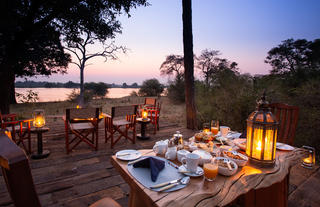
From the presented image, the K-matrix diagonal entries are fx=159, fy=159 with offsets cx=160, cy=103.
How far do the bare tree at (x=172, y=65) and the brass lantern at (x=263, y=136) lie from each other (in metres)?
15.1

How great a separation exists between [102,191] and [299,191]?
2.54m

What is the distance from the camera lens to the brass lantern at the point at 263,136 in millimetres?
1187

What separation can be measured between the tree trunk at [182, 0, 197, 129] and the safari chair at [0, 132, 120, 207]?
15.9 feet

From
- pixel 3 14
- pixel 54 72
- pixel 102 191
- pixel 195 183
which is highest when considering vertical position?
pixel 3 14

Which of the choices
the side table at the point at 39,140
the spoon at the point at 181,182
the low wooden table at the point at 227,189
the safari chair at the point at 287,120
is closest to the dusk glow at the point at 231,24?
the safari chair at the point at 287,120

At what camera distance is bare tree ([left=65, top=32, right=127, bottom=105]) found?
808 cm

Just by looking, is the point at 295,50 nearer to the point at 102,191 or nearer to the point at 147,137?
the point at 147,137

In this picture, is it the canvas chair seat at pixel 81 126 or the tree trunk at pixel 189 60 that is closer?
the canvas chair seat at pixel 81 126

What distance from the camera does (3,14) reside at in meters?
4.41

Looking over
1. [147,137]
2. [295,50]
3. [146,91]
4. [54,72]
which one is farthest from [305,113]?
[146,91]

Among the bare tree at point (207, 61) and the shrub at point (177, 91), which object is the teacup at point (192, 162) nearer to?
the shrub at point (177, 91)

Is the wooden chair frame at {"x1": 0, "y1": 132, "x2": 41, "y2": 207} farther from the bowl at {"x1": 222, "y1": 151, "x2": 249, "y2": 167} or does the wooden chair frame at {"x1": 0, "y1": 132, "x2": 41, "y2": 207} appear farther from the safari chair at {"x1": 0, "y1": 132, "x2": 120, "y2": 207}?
the bowl at {"x1": 222, "y1": 151, "x2": 249, "y2": 167}

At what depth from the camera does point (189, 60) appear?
5055 mm

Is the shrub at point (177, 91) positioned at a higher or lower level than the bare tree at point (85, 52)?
lower
